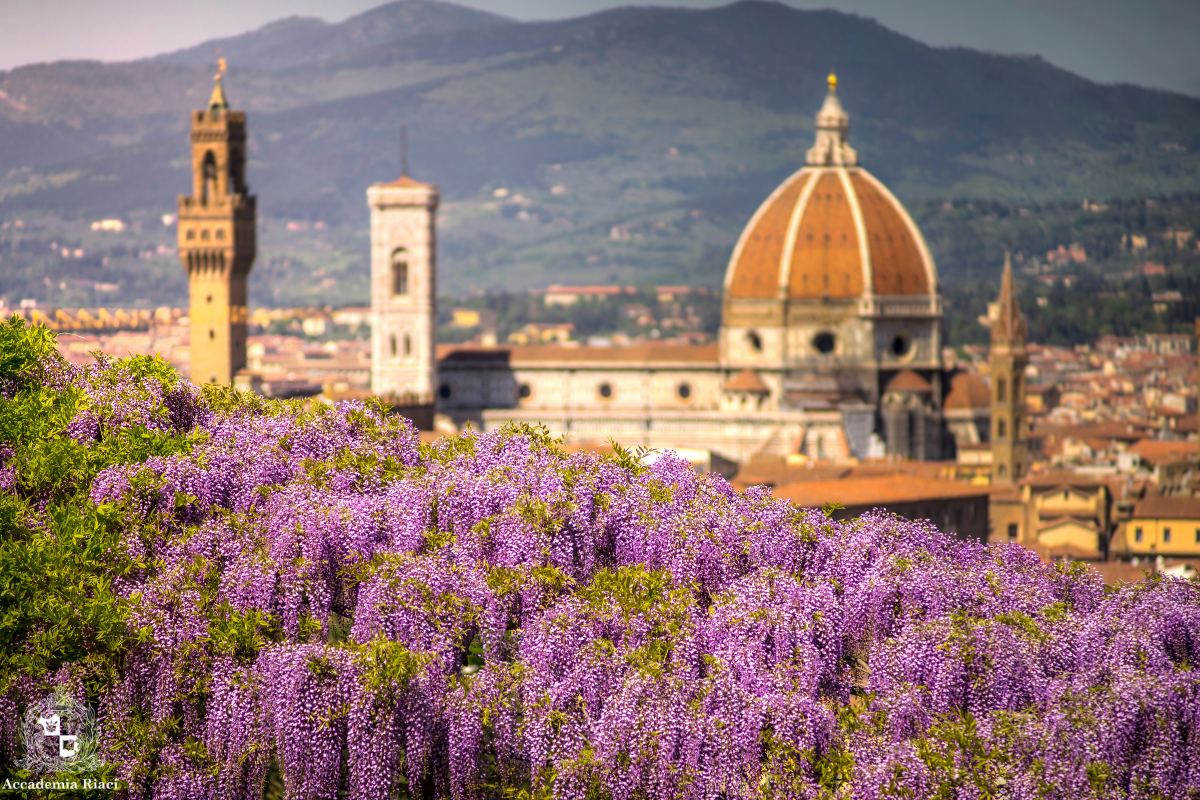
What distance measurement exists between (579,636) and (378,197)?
6262 cm

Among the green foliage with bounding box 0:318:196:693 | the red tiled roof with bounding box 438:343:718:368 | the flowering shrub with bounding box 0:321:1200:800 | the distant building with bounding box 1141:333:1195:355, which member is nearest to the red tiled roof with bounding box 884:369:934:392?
the red tiled roof with bounding box 438:343:718:368

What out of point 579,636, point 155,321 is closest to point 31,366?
point 579,636

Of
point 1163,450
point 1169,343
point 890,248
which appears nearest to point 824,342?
point 890,248

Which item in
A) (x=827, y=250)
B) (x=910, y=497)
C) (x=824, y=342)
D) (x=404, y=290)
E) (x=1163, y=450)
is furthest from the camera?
(x=1163, y=450)

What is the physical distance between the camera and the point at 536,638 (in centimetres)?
1975

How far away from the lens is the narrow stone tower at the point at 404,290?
79.1 meters

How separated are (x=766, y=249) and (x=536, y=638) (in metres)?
65.7

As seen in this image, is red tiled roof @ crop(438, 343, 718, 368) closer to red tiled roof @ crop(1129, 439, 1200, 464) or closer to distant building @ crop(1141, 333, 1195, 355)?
red tiled roof @ crop(1129, 439, 1200, 464)

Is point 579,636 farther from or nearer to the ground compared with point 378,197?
nearer to the ground

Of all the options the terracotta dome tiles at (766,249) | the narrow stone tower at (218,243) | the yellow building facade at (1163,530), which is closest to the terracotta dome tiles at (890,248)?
the terracotta dome tiles at (766,249)

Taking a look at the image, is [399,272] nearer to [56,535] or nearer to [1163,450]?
[1163,450]

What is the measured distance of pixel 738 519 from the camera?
22.8m

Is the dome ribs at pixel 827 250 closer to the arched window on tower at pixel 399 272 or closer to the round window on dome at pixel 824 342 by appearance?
the round window on dome at pixel 824 342

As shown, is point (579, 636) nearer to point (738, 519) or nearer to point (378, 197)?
point (738, 519)
